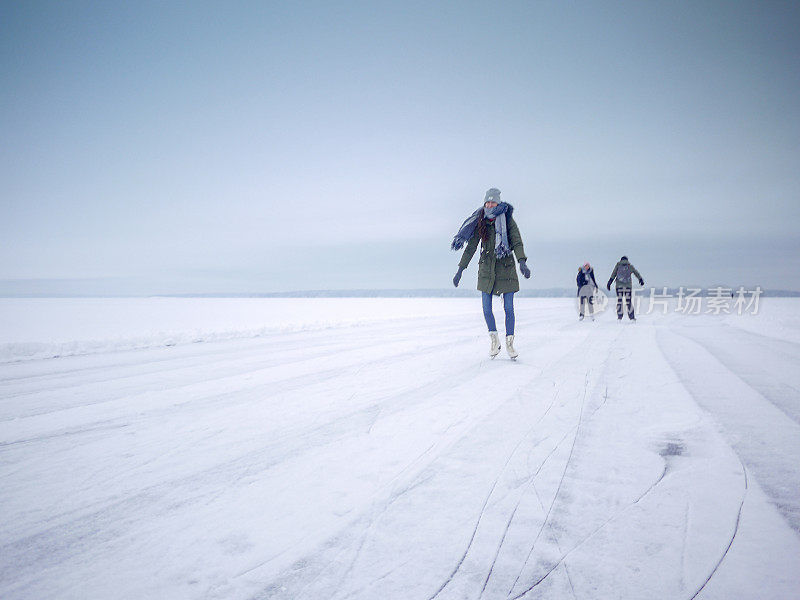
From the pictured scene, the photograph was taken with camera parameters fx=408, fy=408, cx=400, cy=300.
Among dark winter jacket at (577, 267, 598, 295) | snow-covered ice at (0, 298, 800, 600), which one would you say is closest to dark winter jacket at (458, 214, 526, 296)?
snow-covered ice at (0, 298, 800, 600)

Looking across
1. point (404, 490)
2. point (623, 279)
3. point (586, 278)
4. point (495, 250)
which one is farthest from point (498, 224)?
point (623, 279)

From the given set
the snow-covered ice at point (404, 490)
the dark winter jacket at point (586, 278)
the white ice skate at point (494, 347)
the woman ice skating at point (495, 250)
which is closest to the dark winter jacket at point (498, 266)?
the woman ice skating at point (495, 250)

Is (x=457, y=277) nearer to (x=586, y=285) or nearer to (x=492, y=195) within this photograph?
(x=492, y=195)

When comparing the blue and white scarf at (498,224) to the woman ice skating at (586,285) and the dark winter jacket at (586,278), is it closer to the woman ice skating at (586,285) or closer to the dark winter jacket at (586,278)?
the woman ice skating at (586,285)

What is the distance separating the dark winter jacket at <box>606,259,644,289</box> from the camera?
1278 cm

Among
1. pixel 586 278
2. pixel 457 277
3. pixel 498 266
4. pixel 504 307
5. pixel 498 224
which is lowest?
pixel 504 307

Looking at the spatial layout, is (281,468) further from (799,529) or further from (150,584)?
(799,529)

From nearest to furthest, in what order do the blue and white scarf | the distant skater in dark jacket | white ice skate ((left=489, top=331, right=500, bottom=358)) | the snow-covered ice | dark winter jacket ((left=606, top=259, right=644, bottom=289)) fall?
the snow-covered ice < white ice skate ((left=489, top=331, right=500, bottom=358)) < the blue and white scarf < the distant skater in dark jacket < dark winter jacket ((left=606, top=259, right=644, bottom=289))

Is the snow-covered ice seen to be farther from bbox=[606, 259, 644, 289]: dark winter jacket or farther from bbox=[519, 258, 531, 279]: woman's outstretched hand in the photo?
bbox=[606, 259, 644, 289]: dark winter jacket

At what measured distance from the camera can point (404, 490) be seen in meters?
1.51

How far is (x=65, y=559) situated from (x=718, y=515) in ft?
6.50

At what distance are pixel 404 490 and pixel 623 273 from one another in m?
13.6

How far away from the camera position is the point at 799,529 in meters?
1.24

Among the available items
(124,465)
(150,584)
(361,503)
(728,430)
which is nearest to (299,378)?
(124,465)
